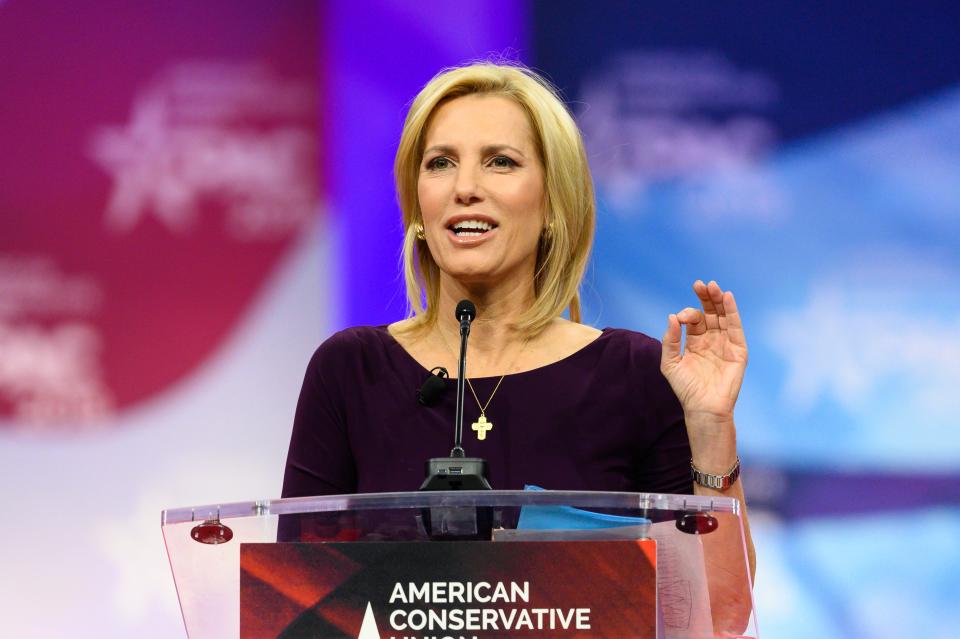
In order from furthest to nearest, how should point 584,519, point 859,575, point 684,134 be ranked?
point 684,134
point 859,575
point 584,519

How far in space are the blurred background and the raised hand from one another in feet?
4.98

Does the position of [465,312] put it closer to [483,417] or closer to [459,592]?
[483,417]

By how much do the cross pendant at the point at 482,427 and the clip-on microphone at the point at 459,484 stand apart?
293 millimetres

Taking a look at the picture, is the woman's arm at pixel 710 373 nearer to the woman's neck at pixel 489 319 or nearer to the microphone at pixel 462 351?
the microphone at pixel 462 351

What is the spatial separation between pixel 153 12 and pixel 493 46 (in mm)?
942

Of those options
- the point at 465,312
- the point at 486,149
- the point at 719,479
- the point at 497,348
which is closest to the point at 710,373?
the point at 719,479

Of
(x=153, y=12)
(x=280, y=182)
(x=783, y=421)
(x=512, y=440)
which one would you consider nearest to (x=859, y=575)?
(x=783, y=421)

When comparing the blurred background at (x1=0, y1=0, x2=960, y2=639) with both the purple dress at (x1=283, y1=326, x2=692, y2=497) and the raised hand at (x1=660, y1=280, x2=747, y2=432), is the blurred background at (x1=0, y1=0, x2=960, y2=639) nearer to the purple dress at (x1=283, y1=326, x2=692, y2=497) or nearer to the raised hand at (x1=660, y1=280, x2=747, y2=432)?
the purple dress at (x1=283, y1=326, x2=692, y2=497)

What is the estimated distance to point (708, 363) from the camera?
1.71 m

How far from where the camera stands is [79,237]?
10.7ft

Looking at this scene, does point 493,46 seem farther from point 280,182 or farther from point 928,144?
point 928,144

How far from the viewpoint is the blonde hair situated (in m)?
2.10

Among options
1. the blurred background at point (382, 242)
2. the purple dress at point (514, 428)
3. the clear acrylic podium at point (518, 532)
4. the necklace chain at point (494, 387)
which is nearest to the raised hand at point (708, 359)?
the purple dress at point (514, 428)

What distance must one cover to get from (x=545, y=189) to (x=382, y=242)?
4.19 ft
